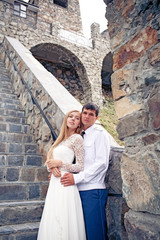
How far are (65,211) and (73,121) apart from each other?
72 cm

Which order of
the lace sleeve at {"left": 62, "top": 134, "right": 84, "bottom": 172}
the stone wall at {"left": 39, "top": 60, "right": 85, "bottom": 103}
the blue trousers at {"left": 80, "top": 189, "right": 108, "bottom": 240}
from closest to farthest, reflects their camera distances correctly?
1. the blue trousers at {"left": 80, "top": 189, "right": 108, "bottom": 240}
2. the lace sleeve at {"left": 62, "top": 134, "right": 84, "bottom": 172}
3. the stone wall at {"left": 39, "top": 60, "right": 85, "bottom": 103}

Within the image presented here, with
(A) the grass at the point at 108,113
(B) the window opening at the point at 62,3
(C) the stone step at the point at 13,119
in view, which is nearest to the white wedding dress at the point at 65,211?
(C) the stone step at the point at 13,119

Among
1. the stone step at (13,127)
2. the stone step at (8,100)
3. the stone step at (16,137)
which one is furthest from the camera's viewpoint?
the stone step at (8,100)

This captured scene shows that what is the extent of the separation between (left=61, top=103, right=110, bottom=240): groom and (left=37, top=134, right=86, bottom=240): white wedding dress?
0.14 ft

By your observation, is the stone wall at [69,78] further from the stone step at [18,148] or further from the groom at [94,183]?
the groom at [94,183]

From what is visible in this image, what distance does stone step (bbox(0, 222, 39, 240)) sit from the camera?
141 cm

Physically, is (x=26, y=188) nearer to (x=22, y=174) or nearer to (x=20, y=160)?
(x=22, y=174)

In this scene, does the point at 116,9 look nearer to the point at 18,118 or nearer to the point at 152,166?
the point at 152,166

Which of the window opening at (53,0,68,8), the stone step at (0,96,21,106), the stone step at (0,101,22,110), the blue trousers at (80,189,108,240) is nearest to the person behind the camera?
the blue trousers at (80,189,108,240)

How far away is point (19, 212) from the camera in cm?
162

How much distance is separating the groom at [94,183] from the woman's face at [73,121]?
0.27 metres

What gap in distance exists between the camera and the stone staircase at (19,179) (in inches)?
61.2

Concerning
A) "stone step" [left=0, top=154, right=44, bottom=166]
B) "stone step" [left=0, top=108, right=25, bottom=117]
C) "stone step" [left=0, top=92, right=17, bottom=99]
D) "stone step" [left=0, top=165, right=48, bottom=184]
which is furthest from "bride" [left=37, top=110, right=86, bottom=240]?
"stone step" [left=0, top=92, right=17, bottom=99]

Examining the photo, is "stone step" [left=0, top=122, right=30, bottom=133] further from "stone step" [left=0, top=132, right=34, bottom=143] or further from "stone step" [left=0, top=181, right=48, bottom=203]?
"stone step" [left=0, top=181, right=48, bottom=203]
